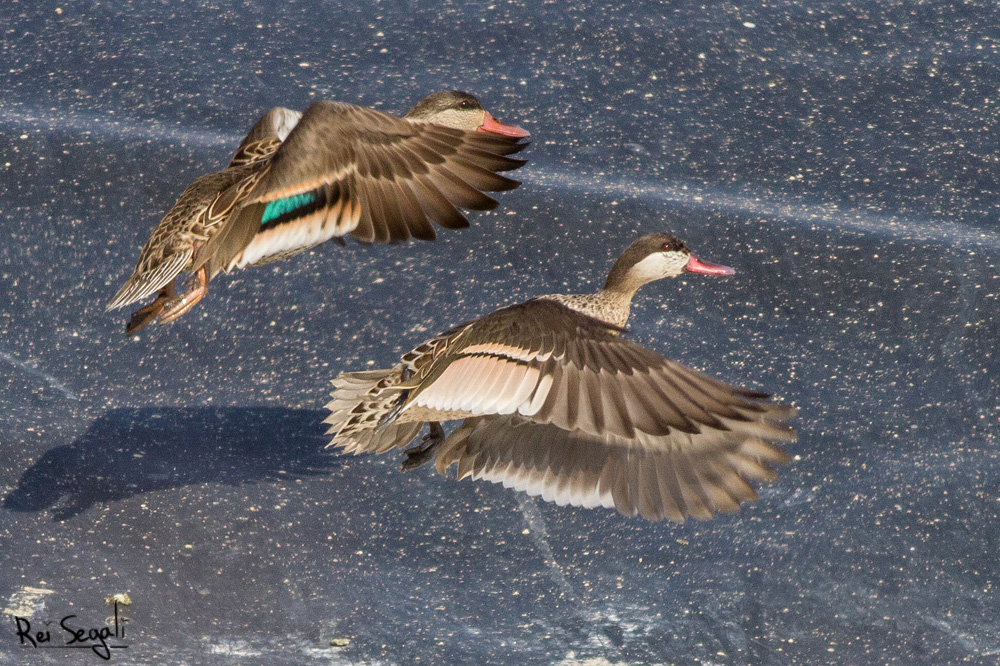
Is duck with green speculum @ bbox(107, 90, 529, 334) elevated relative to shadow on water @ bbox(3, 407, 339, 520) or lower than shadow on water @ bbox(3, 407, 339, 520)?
elevated

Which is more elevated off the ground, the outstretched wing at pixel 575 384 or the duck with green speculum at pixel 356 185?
the duck with green speculum at pixel 356 185

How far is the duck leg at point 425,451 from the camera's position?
3721mm

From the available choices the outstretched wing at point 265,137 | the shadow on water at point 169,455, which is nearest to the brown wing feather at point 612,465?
the shadow on water at point 169,455

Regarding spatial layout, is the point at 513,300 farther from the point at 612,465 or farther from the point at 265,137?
the point at 612,465

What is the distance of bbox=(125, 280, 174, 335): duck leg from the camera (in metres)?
3.83

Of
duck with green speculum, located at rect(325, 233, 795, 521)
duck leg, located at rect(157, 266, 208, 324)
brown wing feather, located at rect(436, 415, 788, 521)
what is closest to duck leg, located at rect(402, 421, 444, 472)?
duck with green speculum, located at rect(325, 233, 795, 521)

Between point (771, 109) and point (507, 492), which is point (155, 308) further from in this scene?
point (771, 109)

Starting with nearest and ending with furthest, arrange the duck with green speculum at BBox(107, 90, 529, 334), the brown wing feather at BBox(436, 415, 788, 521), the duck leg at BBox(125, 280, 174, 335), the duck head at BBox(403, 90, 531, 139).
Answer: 1. the brown wing feather at BBox(436, 415, 788, 521)
2. the duck with green speculum at BBox(107, 90, 529, 334)
3. the duck leg at BBox(125, 280, 174, 335)
4. the duck head at BBox(403, 90, 531, 139)

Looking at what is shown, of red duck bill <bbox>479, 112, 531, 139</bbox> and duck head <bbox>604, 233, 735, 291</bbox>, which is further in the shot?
red duck bill <bbox>479, 112, 531, 139</bbox>

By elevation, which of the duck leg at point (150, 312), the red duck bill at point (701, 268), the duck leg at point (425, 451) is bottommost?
the duck leg at point (425, 451)

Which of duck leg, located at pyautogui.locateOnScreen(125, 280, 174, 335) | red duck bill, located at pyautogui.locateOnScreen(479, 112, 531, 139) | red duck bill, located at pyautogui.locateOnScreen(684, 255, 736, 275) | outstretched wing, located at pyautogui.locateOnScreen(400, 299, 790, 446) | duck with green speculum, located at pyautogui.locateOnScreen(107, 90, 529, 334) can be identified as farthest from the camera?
red duck bill, located at pyautogui.locateOnScreen(479, 112, 531, 139)

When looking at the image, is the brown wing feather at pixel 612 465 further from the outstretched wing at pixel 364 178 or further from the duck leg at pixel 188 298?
the duck leg at pixel 188 298

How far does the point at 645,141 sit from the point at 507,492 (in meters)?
1.92
